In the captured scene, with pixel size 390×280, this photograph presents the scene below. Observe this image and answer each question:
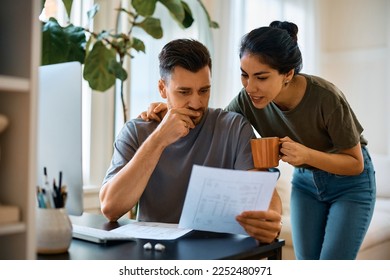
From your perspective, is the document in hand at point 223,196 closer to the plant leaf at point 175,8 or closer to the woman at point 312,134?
the woman at point 312,134

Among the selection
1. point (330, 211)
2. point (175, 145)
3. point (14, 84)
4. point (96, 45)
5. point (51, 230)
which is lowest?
point (330, 211)

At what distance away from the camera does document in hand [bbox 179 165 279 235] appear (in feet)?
3.23

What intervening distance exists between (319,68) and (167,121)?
9.48 feet

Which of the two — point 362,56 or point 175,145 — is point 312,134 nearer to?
point 175,145

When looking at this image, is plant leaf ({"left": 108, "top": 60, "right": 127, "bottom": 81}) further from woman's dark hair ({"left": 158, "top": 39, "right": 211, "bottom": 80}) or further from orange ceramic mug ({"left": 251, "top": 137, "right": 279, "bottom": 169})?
orange ceramic mug ({"left": 251, "top": 137, "right": 279, "bottom": 169})

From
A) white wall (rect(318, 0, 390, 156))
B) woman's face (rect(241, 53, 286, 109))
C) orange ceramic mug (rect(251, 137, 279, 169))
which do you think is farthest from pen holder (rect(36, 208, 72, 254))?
white wall (rect(318, 0, 390, 156))

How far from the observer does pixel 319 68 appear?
4.00m

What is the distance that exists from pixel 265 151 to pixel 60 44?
115 cm

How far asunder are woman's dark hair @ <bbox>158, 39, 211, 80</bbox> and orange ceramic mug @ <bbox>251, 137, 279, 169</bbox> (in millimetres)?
345

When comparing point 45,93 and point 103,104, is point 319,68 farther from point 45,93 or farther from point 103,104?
point 45,93

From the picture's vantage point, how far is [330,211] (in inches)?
67.4

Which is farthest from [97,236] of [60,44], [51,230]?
[60,44]

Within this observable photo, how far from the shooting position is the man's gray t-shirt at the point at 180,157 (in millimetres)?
1434
